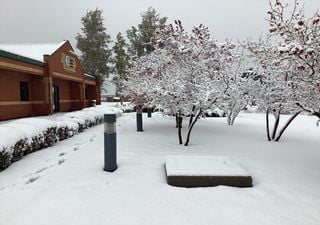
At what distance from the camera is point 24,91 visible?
57.6 ft

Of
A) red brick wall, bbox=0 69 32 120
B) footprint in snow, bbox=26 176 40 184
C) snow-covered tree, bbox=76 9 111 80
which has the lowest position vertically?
footprint in snow, bbox=26 176 40 184

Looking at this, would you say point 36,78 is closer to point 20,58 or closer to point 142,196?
point 20,58

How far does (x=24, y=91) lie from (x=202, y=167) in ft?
53.5

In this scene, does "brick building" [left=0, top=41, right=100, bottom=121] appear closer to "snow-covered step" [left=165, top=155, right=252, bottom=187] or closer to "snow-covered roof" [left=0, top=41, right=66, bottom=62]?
"snow-covered roof" [left=0, top=41, right=66, bottom=62]

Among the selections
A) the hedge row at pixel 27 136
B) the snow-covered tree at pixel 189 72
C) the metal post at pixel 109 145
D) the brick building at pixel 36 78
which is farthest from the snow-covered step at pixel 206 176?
the brick building at pixel 36 78

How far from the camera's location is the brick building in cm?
1480

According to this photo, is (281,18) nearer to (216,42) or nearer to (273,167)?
(273,167)

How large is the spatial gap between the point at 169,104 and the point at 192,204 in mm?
5256

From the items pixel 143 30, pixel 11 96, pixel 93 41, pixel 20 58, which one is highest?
pixel 143 30

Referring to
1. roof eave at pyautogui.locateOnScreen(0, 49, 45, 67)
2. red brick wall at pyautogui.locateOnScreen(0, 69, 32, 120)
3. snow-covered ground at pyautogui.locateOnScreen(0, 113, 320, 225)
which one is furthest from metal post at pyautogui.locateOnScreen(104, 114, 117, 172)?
red brick wall at pyautogui.locateOnScreen(0, 69, 32, 120)

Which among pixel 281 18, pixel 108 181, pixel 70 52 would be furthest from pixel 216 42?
pixel 70 52

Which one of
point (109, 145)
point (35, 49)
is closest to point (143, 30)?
point (35, 49)

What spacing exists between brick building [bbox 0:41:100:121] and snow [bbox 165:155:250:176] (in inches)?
469

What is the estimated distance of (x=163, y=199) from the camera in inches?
140
